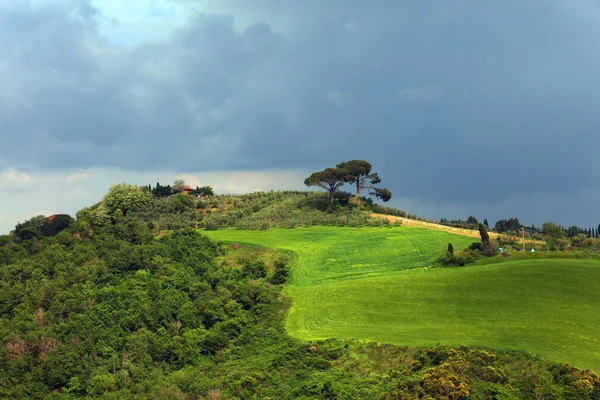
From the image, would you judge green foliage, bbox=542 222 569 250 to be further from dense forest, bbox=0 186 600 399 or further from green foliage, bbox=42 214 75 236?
green foliage, bbox=42 214 75 236

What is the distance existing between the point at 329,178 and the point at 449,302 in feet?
119

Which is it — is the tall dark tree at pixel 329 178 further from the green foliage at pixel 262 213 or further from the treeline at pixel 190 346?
the treeline at pixel 190 346


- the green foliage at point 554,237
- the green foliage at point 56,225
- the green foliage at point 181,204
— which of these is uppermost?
the green foliage at point 181,204

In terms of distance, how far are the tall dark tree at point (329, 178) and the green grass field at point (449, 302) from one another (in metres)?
21.3

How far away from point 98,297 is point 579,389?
35649mm

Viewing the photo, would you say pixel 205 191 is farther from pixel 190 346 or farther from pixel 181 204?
pixel 190 346

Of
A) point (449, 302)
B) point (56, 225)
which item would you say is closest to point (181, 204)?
point (56, 225)

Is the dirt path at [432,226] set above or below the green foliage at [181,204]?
below

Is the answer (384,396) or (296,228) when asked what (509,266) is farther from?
(296,228)

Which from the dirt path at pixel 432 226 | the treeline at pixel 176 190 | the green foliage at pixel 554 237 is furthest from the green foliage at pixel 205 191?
the green foliage at pixel 554 237

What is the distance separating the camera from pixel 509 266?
126 feet

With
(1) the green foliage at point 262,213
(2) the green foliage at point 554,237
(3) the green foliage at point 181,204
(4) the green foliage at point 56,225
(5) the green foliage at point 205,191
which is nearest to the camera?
(2) the green foliage at point 554,237

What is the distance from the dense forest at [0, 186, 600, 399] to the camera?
25062mm

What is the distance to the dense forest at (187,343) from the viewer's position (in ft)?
82.2
